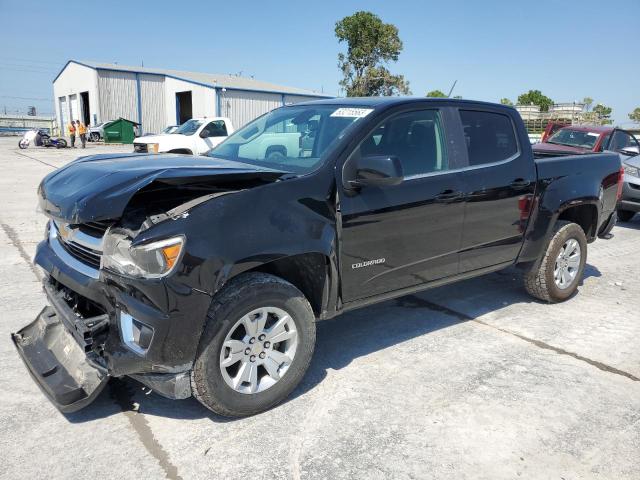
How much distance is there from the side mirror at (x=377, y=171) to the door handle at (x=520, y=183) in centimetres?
157

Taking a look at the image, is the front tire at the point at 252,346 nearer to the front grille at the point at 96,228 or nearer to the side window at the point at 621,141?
the front grille at the point at 96,228

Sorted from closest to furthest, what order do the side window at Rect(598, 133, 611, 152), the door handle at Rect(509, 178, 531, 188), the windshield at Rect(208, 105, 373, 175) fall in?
the windshield at Rect(208, 105, 373, 175) → the door handle at Rect(509, 178, 531, 188) → the side window at Rect(598, 133, 611, 152)

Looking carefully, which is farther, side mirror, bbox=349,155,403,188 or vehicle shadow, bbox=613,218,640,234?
vehicle shadow, bbox=613,218,640,234

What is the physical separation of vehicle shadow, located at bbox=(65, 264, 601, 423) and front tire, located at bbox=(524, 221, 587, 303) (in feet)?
0.94

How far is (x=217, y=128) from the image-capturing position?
1797 cm

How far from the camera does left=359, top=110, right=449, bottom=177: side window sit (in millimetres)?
3652

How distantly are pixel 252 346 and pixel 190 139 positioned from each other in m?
15.4

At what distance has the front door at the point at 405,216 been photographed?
3402 mm

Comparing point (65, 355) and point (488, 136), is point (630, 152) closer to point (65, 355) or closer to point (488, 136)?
point (488, 136)

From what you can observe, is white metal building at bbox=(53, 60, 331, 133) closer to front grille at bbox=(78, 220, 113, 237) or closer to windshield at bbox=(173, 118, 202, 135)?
windshield at bbox=(173, 118, 202, 135)

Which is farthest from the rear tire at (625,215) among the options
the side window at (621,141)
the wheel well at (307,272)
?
the wheel well at (307,272)

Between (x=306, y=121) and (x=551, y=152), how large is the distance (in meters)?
3.23

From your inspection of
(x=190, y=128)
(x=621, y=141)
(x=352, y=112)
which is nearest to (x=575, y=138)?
(x=621, y=141)

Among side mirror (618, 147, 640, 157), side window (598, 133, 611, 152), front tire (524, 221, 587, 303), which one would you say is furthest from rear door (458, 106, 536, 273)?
side mirror (618, 147, 640, 157)
